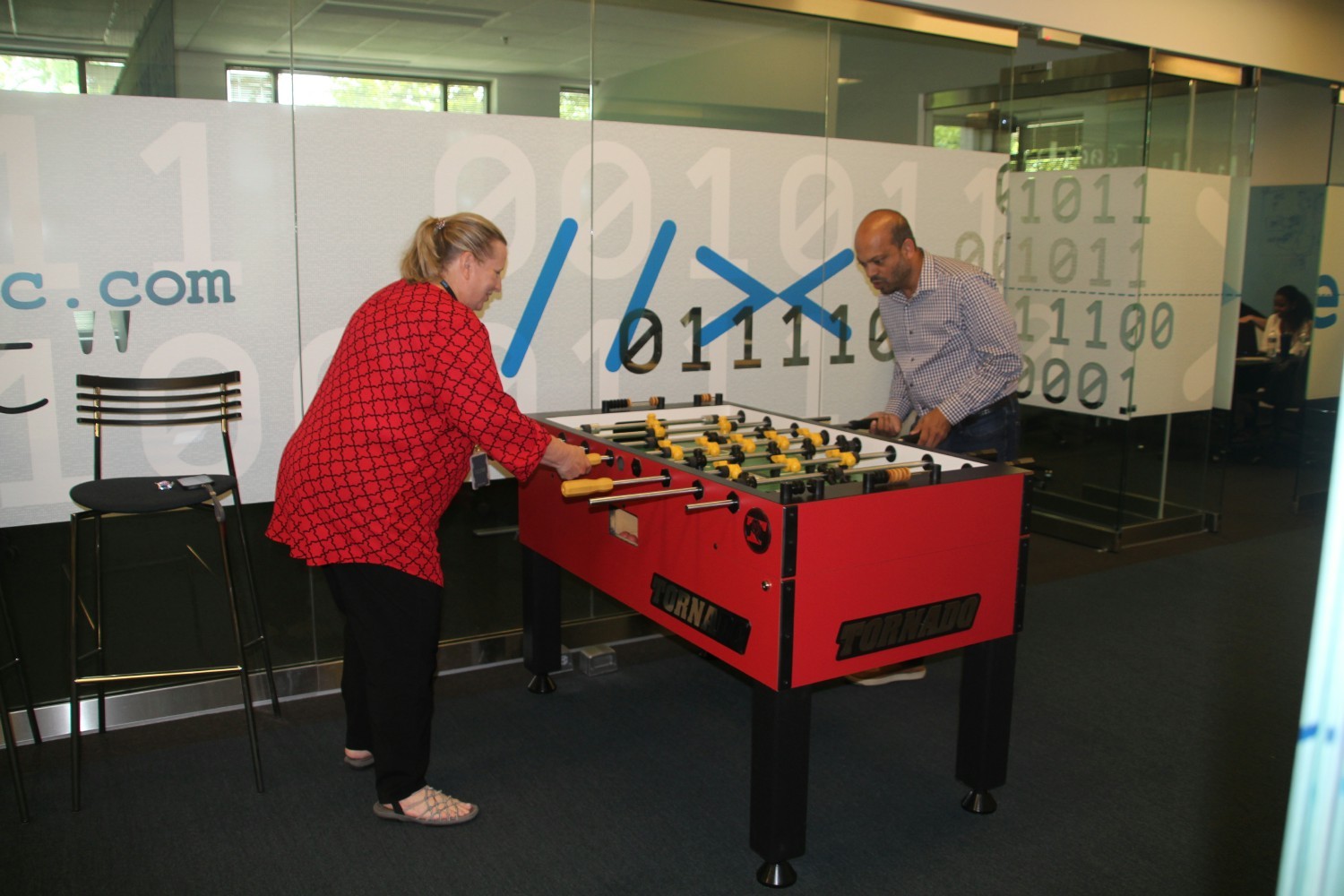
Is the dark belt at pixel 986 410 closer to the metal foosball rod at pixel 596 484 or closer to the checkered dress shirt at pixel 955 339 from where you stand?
the checkered dress shirt at pixel 955 339

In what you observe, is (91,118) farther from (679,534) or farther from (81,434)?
(679,534)

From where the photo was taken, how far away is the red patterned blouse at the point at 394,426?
258 centimetres

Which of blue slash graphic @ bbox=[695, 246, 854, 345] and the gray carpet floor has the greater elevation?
blue slash graphic @ bbox=[695, 246, 854, 345]

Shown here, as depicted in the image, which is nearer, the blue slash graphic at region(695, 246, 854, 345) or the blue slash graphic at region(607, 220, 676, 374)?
the blue slash graphic at region(607, 220, 676, 374)

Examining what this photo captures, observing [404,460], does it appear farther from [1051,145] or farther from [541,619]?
[1051,145]

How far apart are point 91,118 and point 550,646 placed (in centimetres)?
228

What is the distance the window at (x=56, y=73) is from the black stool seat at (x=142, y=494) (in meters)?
1.20

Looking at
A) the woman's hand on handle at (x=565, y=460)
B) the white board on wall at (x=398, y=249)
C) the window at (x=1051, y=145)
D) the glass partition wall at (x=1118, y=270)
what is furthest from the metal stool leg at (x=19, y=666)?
the window at (x=1051, y=145)

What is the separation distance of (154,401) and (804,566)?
2078 mm

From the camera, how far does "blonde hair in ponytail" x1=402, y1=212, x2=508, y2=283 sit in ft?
8.93

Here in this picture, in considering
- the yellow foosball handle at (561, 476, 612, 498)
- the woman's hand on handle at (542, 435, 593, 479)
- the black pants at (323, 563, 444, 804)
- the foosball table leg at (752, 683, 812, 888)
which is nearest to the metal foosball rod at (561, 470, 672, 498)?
the yellow foosball handle at (561, 476, 612, 498)

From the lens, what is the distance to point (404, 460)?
2.63 meters

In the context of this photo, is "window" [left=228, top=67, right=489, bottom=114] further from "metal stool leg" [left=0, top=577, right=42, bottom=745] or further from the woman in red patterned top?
"metal stool leg" [left=0, top=577, right=42, bottom=745]

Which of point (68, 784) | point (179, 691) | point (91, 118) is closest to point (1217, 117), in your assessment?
point (91, 118)
